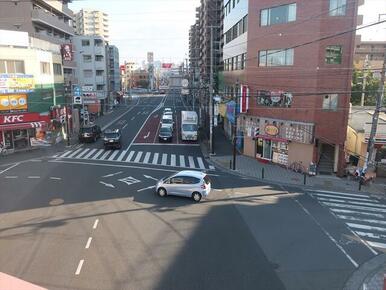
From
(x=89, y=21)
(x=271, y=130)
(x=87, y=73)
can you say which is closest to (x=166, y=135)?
(x=271, y=130)

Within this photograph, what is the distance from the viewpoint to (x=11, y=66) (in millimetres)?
35312

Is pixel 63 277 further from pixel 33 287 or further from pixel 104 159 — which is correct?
pixel 104 159

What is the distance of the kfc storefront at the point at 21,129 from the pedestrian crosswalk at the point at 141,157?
171 inches

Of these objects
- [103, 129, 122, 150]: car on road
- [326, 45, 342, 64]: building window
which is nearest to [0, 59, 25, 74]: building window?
[103, 129, 122, 150]: car on road

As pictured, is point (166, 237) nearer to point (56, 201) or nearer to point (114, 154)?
point (56, 201)

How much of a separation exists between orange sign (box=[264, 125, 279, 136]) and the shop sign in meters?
23.6

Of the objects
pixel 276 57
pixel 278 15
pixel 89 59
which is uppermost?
pixel 278 15

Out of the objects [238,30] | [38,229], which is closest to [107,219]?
[38,229]

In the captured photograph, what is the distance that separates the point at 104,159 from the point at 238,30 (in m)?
20.8

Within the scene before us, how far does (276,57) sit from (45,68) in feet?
83.4

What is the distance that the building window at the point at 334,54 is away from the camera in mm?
27672

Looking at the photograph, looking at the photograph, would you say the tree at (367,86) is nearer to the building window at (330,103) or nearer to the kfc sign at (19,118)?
the building window at (330,103)

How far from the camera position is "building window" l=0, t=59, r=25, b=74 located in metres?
34.5

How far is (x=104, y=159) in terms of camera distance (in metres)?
34.0
